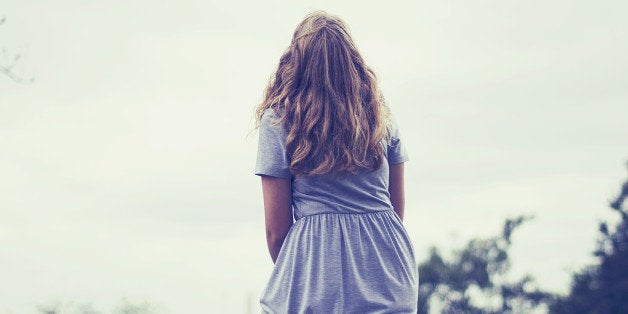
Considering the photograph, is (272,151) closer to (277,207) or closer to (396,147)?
(277,207)

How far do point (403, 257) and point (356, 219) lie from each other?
0.23m

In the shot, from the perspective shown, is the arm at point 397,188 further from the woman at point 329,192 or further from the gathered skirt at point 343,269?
the gathered skirt at point 343,269

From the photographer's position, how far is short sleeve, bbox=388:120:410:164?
3.44 meters

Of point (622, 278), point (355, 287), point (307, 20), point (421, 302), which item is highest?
point (307, 20)

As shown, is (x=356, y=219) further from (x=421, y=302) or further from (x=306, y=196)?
(x=421, y=302)

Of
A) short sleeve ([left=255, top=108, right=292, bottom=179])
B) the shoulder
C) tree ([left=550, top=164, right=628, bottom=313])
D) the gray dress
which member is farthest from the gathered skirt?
tree ([left=550, top=164, right=628, bottom=313])

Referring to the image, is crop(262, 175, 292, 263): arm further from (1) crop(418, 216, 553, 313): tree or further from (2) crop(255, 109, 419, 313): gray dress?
(1) crop(418, 216, 553, 313): tree

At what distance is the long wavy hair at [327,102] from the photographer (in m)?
3.17

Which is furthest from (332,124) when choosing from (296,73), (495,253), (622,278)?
(495,253)

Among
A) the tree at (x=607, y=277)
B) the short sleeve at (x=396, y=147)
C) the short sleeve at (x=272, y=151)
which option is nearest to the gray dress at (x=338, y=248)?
the short sleeve at (x=272, y=151)

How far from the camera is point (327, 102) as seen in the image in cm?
322

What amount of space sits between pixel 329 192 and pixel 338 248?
22cm

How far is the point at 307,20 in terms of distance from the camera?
3445mm

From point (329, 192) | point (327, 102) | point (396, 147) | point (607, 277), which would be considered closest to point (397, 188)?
point (396, 147)
